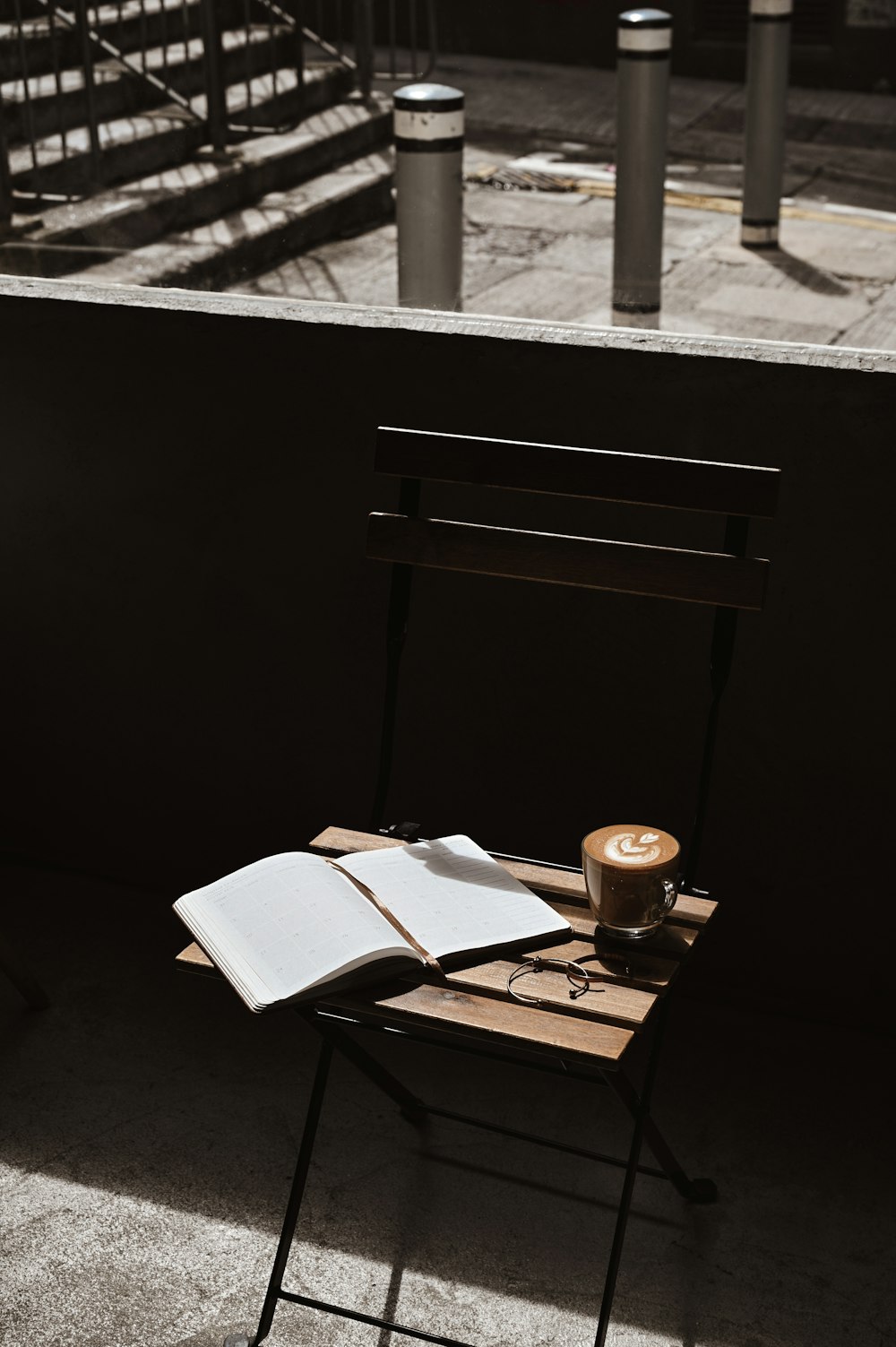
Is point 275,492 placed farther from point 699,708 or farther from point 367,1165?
point 367,1165

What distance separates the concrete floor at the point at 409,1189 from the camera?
2619 millimetres

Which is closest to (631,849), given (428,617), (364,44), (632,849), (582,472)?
(632,849)

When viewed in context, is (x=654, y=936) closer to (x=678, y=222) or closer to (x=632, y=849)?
(x=632, y=849)

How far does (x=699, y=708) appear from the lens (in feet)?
10.2

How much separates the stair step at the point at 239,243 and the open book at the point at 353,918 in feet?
4.52

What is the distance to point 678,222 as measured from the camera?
450 centimetres

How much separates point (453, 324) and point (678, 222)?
1657 millimetres

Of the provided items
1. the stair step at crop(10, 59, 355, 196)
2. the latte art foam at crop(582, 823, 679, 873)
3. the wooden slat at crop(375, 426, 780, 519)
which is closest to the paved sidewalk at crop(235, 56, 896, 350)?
the stair step at crop(10, 59, 355, 196)

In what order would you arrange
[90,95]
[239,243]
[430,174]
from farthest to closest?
1. [430,174]
2. [90,95]
3. [239,243]

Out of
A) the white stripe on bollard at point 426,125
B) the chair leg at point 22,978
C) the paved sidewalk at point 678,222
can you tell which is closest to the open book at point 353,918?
the chair leg at point 22,978

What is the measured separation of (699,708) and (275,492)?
92 cm

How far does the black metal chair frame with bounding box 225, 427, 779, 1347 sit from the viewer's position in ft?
8.04

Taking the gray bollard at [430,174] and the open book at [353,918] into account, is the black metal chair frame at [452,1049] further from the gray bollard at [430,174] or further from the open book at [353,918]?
the gray bollard at [430,174]

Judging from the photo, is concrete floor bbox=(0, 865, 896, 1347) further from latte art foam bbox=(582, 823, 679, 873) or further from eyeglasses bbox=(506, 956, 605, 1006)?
latte art foam bbox=(582, 823, 679, 873)
